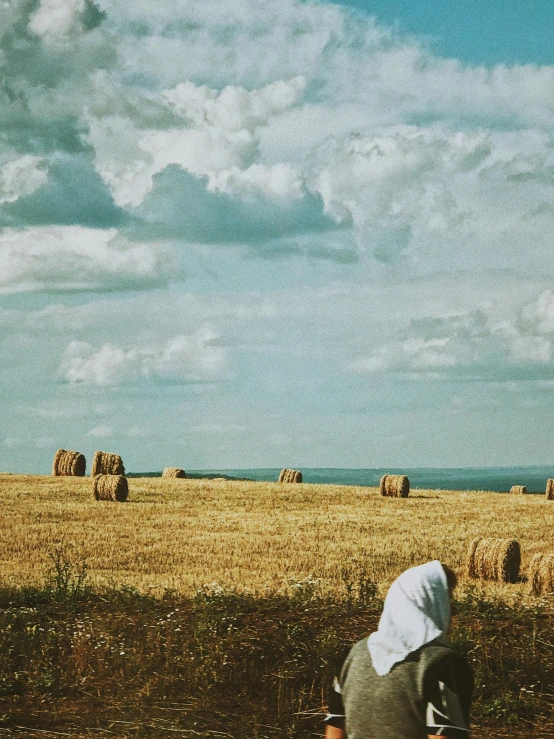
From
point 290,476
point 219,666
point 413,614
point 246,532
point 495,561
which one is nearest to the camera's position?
point 413,614

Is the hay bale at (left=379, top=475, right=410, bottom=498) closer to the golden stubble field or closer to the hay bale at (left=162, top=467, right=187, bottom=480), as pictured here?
the golden stubble field

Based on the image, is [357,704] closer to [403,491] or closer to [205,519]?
[205,519]

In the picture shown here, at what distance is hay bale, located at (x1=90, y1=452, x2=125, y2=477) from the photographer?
44.1m

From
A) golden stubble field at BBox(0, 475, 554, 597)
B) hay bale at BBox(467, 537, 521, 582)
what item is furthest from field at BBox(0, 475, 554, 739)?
hay bale at BBox(467, 537, 521, 582)

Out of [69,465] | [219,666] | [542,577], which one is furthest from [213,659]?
[69,465]

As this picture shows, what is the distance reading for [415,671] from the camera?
3715mm

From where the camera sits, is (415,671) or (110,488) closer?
(415,671)

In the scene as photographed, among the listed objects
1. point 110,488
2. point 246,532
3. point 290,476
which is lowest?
point 246,532

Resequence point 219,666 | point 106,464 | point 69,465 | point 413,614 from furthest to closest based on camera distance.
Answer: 1. point 69,465
2. point 106,464
3. point 219,666
4. point 413,614

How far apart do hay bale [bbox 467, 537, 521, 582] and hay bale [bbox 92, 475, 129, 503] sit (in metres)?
19.1

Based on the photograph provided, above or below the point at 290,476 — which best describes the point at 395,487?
below

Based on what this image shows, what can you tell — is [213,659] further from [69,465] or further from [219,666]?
[69,465]

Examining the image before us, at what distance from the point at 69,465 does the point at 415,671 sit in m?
45.8

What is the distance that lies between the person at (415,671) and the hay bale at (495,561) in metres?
17.0
